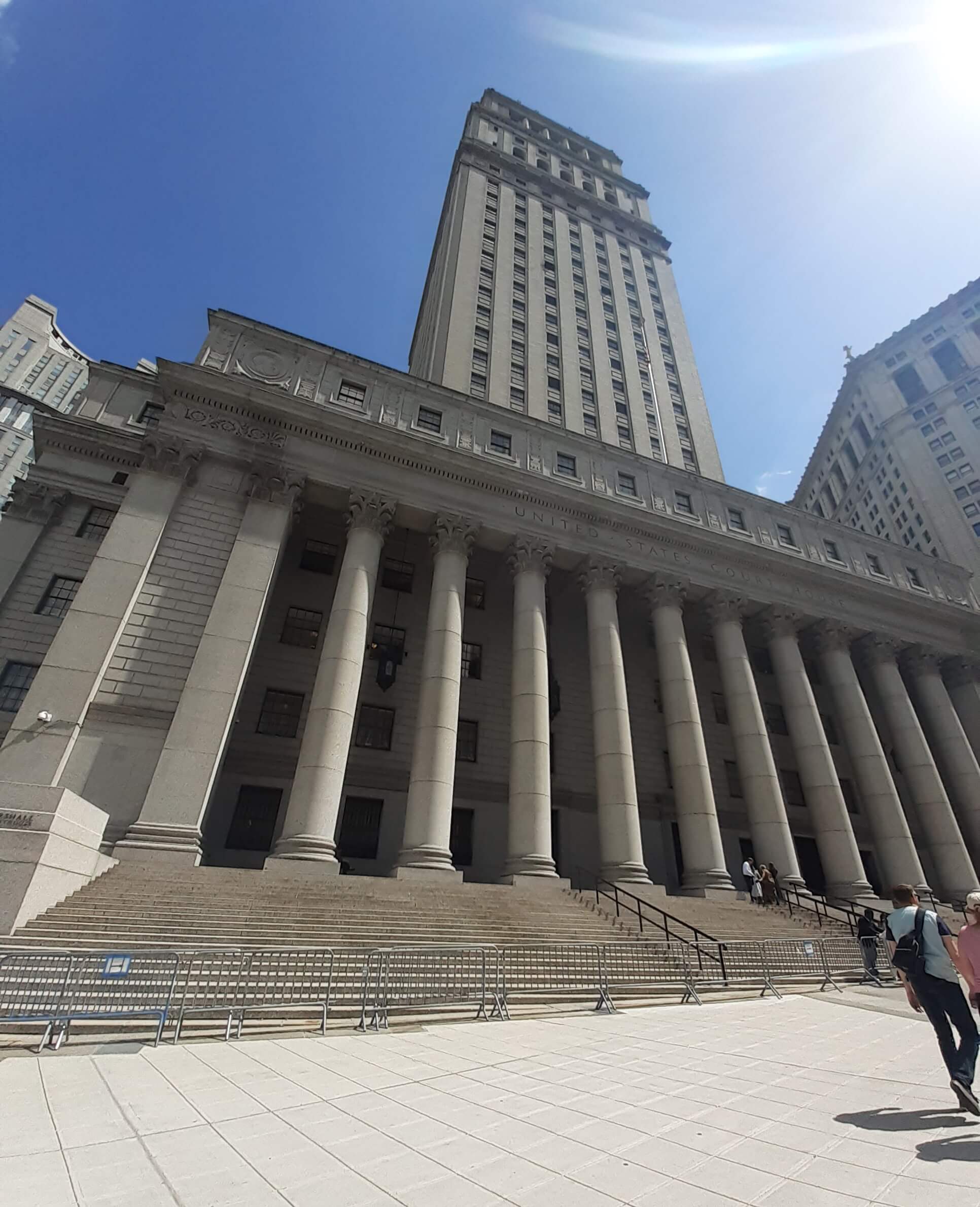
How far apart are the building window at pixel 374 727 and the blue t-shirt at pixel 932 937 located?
818 inches

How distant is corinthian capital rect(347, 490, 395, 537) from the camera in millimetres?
23172

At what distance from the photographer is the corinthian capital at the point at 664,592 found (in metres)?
26.8

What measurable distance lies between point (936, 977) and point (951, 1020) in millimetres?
520

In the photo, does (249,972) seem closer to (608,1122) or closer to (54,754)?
(608,1122)

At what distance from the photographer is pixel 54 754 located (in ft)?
52.4

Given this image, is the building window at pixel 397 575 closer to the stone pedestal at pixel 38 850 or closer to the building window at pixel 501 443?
the building window at pixel 501 443

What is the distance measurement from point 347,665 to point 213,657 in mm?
4151

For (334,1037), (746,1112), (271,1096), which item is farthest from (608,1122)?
(334,1037)

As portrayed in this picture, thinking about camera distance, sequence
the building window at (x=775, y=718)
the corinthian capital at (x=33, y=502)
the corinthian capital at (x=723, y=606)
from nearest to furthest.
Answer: the corinthian capital at (x=33, y=502), the corinthian capital at (x=723, y=606), the building window at (x=775, y=718)

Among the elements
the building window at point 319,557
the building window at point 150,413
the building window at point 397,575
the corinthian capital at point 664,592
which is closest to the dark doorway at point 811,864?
the corinthian capital at point 664,592

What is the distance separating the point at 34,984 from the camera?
7.76 m

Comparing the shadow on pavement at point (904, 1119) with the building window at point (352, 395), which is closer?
the shadow on pavement at point (904, 1119)

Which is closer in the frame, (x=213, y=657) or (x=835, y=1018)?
(x=835, y=1018)

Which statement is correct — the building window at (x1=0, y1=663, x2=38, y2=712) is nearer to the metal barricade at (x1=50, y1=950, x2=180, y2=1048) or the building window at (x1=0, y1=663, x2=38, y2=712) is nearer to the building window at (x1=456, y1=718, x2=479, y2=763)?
the building window at (x1=456, y1=718, x2=479, y2=763)
